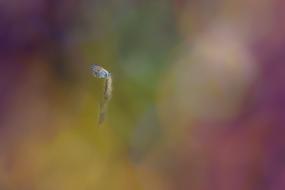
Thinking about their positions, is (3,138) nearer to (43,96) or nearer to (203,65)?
(43,96)

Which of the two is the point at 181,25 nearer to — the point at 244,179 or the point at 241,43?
the point at 241,43

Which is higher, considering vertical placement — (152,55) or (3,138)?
(152,55)

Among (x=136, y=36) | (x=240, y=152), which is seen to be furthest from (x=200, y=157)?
(x=136, y=36)
